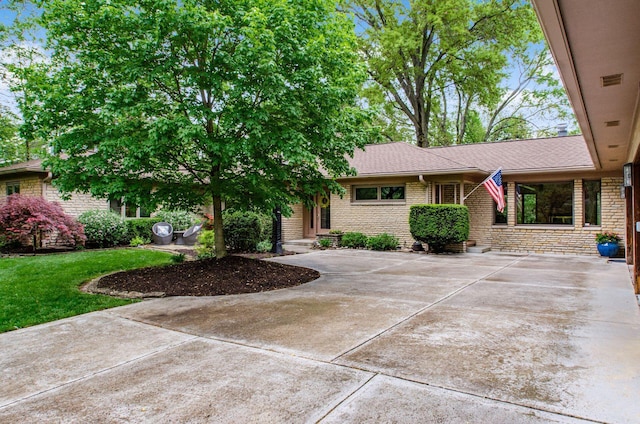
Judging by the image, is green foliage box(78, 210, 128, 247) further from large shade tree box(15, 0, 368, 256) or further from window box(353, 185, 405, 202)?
window box(353, 185, 405, 202)

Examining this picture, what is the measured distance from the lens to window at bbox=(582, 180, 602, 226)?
41.8 ft

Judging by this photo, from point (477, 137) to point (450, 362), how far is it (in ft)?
104

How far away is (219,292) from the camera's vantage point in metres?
7.02

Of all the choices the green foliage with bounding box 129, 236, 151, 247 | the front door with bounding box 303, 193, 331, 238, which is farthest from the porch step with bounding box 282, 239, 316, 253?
the green foliage with bounding box 129, 236, 151, 247

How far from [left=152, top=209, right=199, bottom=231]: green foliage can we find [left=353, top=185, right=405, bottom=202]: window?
7.19m

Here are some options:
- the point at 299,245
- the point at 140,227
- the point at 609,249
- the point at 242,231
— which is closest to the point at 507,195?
the point at 609,249

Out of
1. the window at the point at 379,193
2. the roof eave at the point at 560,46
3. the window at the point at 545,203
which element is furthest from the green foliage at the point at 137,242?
the roof eave at the point at 560,46

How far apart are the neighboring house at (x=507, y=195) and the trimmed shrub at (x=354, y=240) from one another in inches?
19.3

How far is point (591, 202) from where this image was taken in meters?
12.9

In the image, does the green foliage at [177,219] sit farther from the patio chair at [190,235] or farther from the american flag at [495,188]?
the american flag at [495,188]

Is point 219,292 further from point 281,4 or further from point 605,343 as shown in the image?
point 605,343

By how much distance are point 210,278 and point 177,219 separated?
10036mm

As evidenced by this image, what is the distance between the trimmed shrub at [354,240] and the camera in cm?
1484

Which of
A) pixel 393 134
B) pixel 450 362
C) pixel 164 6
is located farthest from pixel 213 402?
pixel 393 134
